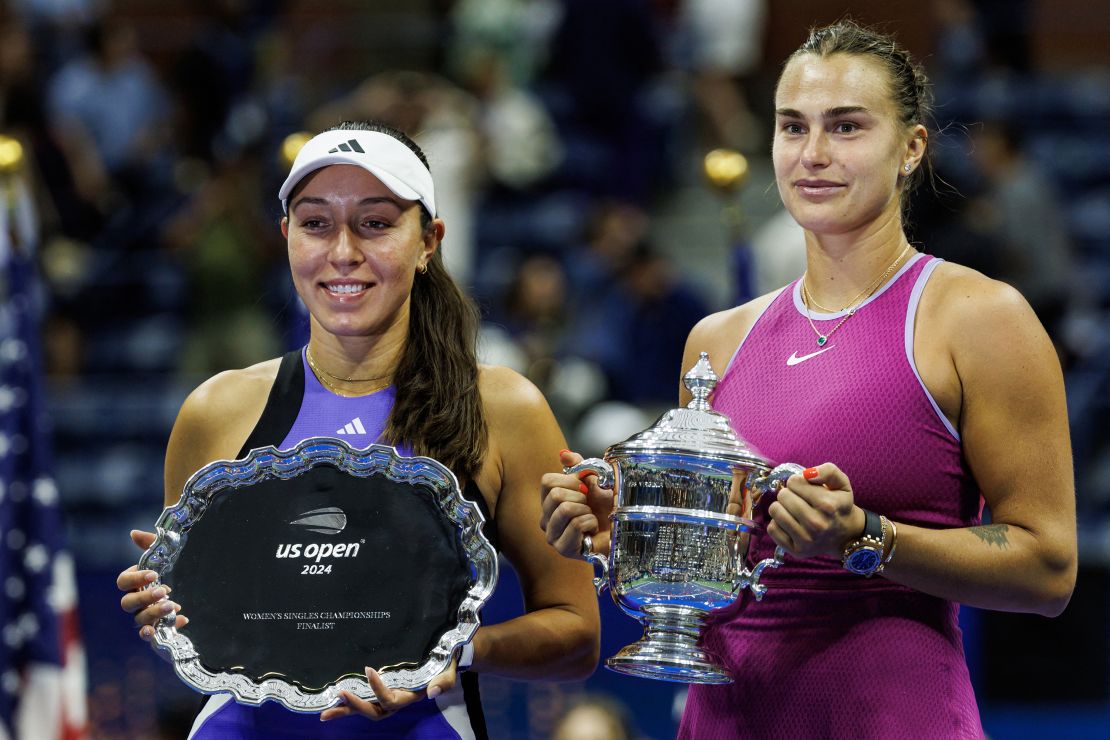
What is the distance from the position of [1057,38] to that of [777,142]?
755cm

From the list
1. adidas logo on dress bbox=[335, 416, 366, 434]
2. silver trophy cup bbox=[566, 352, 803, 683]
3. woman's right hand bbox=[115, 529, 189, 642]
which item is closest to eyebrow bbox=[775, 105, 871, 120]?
silver trophy cup bbox=[566, 352, 803, 683]

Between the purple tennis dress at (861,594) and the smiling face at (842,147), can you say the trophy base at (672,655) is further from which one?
the smiling face at (842,147)

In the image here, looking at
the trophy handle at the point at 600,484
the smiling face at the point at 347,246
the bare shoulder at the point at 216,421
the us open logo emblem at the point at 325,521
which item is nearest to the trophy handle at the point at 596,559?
the trophy handle at the point at 600,484

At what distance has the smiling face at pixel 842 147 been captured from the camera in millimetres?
2398

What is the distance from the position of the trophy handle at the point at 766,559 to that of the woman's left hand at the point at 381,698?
44 cm

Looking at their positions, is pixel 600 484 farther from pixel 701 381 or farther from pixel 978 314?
pixel 978 314

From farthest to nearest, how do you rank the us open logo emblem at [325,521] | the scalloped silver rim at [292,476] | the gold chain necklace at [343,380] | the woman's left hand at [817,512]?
the gold chain necklace at [343,380] < the us open logo emblem at [325,521] < the scalloped silver rim at [292,476] < the woman's left hand at [817,512]

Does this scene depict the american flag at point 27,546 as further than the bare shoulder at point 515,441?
Yes

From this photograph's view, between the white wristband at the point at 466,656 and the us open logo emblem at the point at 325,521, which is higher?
the us open logo emblem at the point at 325,521

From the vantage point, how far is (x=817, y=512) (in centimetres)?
214

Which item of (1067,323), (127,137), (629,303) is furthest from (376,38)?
(1067,323)

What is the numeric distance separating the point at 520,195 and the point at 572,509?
6191 millimetres

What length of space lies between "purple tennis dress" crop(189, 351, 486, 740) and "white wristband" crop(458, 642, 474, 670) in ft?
0.16

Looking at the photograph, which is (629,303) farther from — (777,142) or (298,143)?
(777,142)
